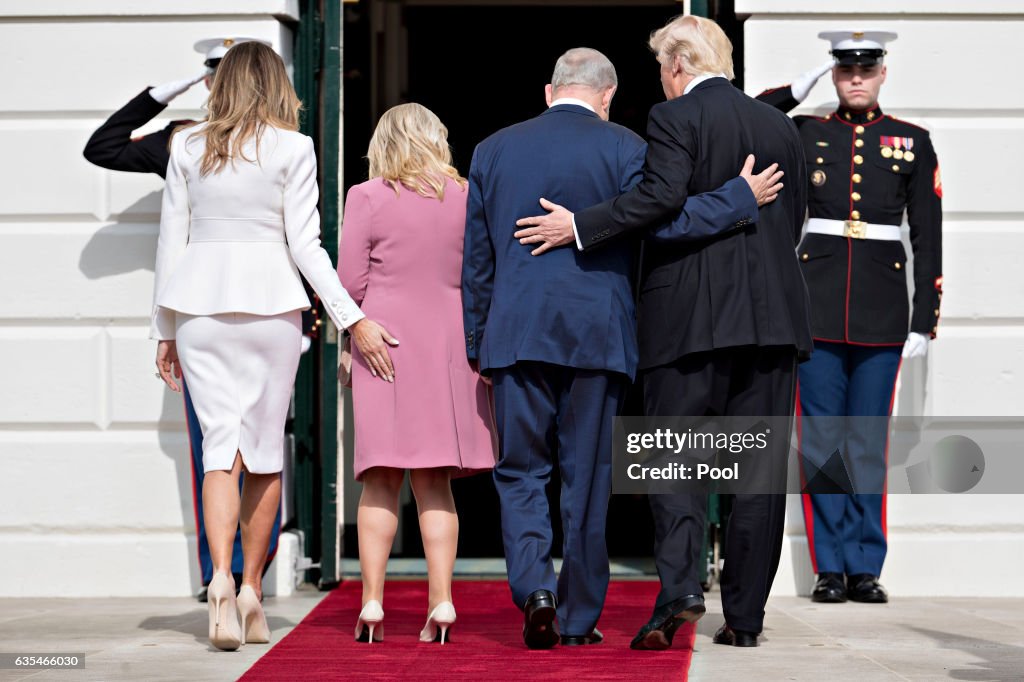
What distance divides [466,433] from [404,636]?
0.66m

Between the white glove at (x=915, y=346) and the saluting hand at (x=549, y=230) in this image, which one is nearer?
the saluting hand at (x=549, y=230)

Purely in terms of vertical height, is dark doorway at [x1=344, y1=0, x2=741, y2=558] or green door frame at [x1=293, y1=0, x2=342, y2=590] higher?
dark doorway at [x1=344, y1=0, x2=741, y2=558]

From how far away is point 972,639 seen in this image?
479 centimetres

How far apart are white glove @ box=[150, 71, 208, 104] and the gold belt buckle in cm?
236

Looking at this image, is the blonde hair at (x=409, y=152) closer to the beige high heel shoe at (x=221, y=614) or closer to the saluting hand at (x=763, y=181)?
the saluting hand at (x=763, y=181)

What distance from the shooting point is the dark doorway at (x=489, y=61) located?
8.62m

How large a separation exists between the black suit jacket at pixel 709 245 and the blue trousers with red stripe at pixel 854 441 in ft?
3.83

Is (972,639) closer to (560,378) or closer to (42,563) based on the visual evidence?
(560,378)

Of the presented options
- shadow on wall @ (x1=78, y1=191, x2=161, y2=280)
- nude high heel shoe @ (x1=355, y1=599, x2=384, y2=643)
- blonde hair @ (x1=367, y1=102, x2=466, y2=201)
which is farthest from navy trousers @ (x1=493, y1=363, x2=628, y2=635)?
shadow on wall @ (x1=78, y1=191, x2=161, y2=280)

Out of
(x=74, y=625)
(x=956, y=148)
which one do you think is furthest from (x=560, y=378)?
(x=956, y=148)

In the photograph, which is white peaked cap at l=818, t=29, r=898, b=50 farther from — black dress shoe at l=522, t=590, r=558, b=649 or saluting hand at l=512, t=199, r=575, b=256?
black dress shoe at l=522, t=590, r=558, b=649

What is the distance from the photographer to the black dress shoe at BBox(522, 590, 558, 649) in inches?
172

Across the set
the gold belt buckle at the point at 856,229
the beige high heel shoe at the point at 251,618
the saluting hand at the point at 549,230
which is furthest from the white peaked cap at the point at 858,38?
the beige high heel shoe at the point at 251,618

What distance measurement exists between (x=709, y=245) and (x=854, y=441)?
1.56m
